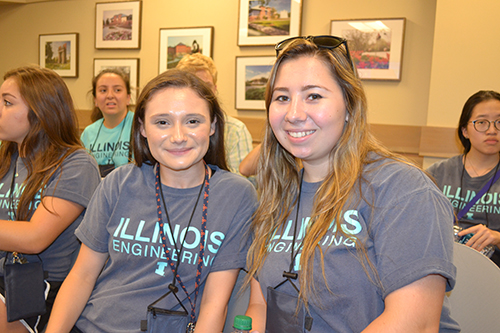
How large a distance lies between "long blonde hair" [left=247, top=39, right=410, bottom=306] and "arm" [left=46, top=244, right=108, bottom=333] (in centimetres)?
63

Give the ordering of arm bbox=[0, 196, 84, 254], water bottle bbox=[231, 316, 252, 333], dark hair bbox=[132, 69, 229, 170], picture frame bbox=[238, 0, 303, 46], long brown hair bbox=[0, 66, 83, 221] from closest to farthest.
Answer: water bottle bbox=[231, 316, 252, 333] → dark hair bbox=[132, 69, 229, 170] → arm bbox=[0, 196, 84, 254] → long brown hair bbox=[0, 66, 83, 221] → picture frame bbox=[238, 0, 303, 46]

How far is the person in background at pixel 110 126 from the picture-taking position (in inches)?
139

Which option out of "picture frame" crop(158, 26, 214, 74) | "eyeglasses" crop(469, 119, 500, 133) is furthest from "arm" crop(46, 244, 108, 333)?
"picture frame" crop(158, 26, 214, 74)

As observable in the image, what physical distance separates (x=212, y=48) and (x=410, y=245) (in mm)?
4264

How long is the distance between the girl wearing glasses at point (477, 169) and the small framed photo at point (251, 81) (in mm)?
2267

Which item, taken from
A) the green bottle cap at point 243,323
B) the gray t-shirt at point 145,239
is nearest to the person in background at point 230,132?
the gray t-shirt at point 145,239

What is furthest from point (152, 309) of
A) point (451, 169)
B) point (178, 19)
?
point (178, 19)

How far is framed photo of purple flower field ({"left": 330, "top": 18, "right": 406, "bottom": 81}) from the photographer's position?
4062 millimetres

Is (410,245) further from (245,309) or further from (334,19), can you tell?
(334,19)

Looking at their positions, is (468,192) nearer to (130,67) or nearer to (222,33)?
(222,33)

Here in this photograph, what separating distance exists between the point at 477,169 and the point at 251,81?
2.67m

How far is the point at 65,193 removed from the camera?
1837mm

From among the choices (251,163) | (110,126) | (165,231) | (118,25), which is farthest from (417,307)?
(118,25)

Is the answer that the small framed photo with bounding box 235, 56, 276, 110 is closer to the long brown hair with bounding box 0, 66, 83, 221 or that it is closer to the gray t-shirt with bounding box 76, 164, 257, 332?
the long brown hair with bounding box 0, 66, 83, 221
